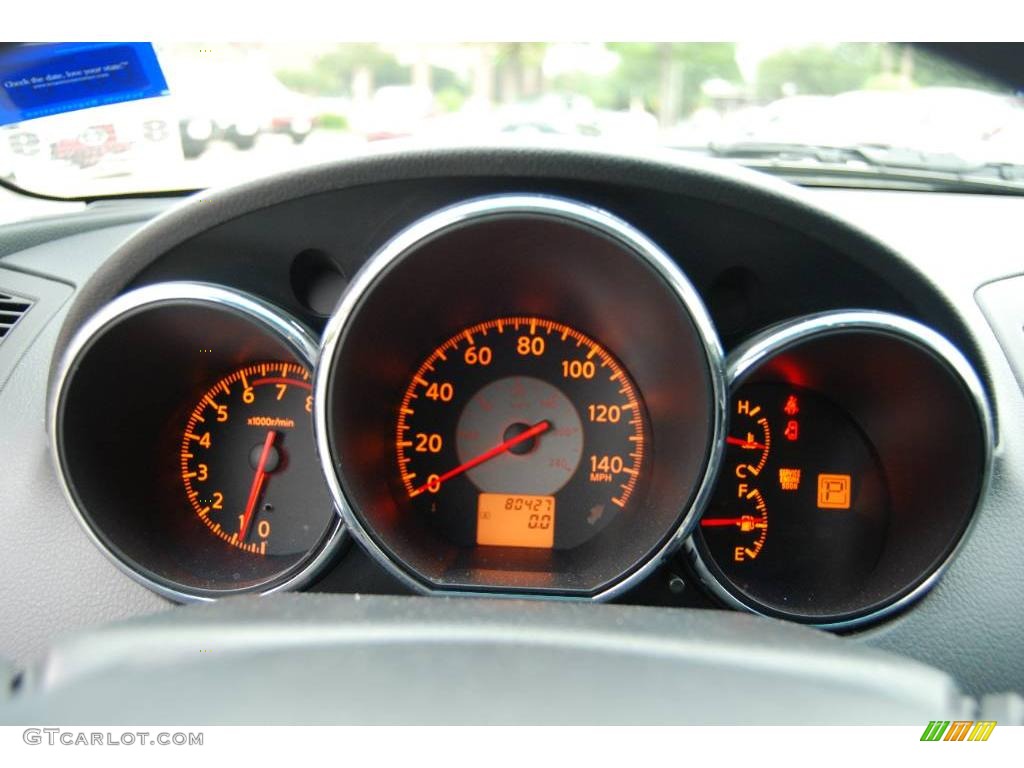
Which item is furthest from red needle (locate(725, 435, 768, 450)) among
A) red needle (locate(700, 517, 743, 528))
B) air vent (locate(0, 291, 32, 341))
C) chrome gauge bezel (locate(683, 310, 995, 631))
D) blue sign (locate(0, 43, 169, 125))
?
air vent (locate(0, 291, 32, 341))

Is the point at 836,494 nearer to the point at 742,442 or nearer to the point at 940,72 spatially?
the point at 742,442

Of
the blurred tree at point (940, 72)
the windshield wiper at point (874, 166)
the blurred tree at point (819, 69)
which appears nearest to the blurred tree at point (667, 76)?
the blurred tree at point (819, 69)

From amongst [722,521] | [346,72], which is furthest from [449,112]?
[722,521]

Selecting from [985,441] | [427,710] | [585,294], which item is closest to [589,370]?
[585,294]

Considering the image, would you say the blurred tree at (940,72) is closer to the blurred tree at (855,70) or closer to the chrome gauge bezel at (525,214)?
the blurred tree at (855,70)

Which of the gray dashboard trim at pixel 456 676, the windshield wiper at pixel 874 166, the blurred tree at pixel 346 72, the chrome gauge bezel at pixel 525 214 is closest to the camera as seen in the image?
the gray dashboard trim at pixel 456 676

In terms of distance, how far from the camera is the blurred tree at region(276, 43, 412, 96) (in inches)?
115

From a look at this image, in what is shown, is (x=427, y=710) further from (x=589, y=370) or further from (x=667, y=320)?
(x=589, y=370)

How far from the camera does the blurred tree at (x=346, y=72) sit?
2.93 meters

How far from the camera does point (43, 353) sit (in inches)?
88.1

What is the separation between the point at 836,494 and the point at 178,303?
155 cm

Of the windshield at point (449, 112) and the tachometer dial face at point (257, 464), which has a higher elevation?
the windshield at point (449, 112)

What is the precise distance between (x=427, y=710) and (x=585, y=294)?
1.07 metres

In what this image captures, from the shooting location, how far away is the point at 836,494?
2.16 metres
